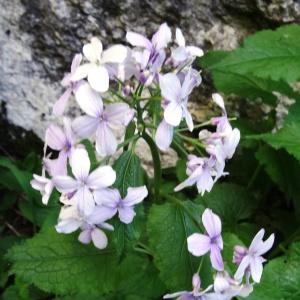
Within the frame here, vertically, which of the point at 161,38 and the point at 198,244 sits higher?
the point at 161,38

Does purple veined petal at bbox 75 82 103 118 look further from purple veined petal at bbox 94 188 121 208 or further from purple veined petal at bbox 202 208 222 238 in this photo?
purple veined petal at bbox 202 208 222 238

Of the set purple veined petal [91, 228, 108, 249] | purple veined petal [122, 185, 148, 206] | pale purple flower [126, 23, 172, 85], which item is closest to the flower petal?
purple veined petal [91, 228, 108, 249]

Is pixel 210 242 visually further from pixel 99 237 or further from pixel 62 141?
pixel 62 141

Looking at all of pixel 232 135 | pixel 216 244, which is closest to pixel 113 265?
pixel 216 244

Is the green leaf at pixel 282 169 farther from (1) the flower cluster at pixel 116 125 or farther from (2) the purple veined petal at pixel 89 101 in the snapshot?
(2) the purple veined petal at pixel 89 101

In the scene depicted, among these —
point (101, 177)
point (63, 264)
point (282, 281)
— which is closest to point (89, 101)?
point (101, 177)

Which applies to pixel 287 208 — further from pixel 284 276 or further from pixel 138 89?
pixel 138 89
